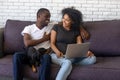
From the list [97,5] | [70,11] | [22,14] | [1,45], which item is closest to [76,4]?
[97,5]

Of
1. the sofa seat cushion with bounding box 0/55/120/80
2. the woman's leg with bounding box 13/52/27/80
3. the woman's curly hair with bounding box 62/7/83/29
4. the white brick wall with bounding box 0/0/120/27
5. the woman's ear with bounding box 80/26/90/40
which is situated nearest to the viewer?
the sofa seat cushion with bounding box 0/55/120/80

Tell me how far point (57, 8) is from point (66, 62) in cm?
105

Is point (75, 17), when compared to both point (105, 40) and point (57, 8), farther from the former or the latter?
point (57, 8)

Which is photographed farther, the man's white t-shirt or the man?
the man's white t-shirt

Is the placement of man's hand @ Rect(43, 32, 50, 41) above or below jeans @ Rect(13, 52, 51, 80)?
above

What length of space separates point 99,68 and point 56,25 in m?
0.72

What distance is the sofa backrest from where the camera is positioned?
297 cm

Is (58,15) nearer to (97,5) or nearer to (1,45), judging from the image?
(97,5)

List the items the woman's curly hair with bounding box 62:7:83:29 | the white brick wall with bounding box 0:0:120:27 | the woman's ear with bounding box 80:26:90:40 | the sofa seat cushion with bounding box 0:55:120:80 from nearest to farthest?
1. the sofa seat cushion with bounding box 0:55:120:80
2. the woman's curly hair with bounding box 62:7:83:29
3. the woman's ear with bounding box 80:26:90:40
4. the white brick wall with bounding box 0:0:120:27

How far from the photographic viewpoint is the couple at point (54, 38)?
8.59 feet

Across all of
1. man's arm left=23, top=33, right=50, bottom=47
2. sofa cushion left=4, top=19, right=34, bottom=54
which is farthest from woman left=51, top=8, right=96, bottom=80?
sofa cushion left=4, top=19, right=34, bottom=54

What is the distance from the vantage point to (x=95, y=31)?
9.89ft

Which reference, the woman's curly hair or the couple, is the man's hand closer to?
the couple

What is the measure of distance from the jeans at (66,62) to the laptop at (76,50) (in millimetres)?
55
